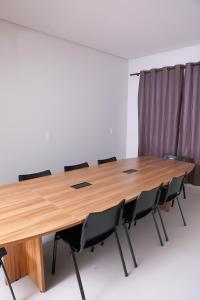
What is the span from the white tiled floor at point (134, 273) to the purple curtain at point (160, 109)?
2069 millimetres

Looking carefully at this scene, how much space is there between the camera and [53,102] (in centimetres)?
367

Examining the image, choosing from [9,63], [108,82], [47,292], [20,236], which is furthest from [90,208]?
[108,82]

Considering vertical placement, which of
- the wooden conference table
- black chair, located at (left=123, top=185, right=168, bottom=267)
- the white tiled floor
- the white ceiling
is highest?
the white ceiling

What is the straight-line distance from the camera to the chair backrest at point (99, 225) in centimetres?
163

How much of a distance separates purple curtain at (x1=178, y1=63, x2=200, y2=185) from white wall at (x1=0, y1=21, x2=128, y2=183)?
55.8 inches

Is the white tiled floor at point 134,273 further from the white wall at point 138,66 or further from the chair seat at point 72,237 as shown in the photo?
the white wall at point 138,66

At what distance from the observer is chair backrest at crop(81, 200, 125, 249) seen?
5.36ft

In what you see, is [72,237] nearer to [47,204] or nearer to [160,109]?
[47,204]

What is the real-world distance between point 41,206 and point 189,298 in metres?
1.38

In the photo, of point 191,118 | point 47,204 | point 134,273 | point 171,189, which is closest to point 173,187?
point 171,189

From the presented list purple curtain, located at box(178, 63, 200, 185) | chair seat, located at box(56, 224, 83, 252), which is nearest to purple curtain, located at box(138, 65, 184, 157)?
purple curtain, located at box(178, 63, 200, 185)

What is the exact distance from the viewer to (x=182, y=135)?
4.16 meters

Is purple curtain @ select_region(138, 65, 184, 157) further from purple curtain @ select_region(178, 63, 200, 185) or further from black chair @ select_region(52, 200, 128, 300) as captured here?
black chair @ select_region(52, 200, 128, 300)

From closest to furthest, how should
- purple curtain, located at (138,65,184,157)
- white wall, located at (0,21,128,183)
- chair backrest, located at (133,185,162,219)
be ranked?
chair backrest, located at (133,185,162,219) → white wall, located at (0,21,128,183) → purple curtain, located at (138,65,184,157)
